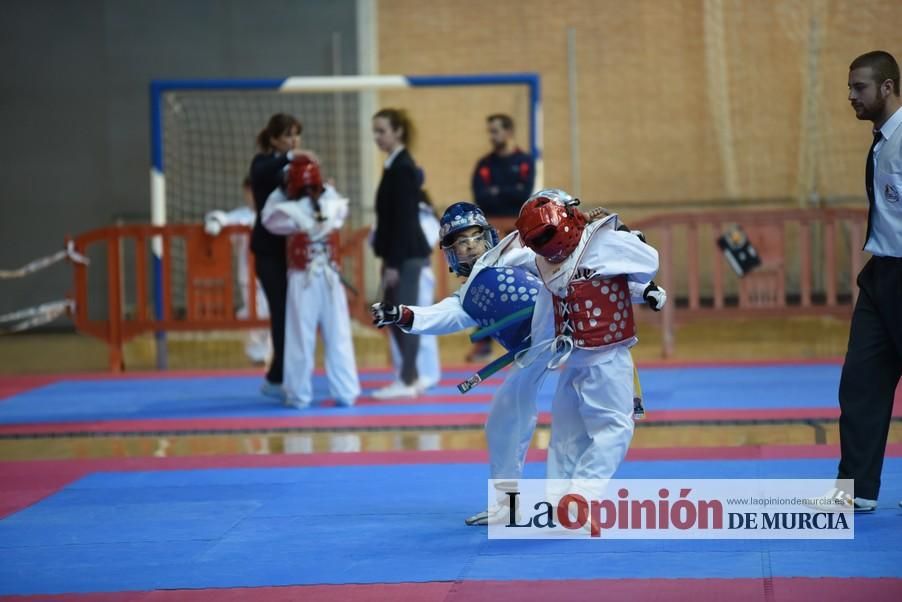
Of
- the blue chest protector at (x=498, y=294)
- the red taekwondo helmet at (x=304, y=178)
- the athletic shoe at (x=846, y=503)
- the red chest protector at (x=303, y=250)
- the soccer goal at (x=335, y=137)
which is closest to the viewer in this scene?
the athletic shoe at (x=846, y=503)

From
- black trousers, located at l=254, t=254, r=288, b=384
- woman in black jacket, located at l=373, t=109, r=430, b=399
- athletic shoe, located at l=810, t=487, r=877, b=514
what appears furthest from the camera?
black trousers, located at l=254, t=254, r=288, b=384

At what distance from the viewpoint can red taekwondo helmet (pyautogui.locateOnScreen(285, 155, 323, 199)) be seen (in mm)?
8016

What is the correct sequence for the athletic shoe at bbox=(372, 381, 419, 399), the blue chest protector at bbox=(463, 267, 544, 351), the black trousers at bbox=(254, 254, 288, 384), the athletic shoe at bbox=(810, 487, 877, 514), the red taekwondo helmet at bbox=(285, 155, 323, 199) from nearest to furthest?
1. the athletic shoe at bbox=(810, 487, 877, 514)
2. the blue chest protector at bbox=(463, 267, 544, 351)
3. the red taekwondo helmet at bbox=(285, 155, 323, 199)
4. the black trousers at bbox=(254, 254, 288, 384)
5. the athletic shoe at bbox=(372, 381, 419, 399)

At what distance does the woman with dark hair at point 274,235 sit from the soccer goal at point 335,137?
585cm

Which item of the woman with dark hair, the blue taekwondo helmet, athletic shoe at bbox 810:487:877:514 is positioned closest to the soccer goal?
the woman with dark hair

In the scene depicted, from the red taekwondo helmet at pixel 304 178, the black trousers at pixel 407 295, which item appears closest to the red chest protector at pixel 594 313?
the red taekwondo helmet at pixel 304 178

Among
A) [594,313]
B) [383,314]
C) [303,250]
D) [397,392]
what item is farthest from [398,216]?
[594,313]

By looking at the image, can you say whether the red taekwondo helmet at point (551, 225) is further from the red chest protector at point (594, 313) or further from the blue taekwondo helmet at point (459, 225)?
the blue taekwondo helmet at point (459, 225)

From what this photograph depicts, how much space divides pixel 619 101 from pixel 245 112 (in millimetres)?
4275

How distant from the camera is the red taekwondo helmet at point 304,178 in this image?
802 centimetres

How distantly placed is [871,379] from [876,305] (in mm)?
275

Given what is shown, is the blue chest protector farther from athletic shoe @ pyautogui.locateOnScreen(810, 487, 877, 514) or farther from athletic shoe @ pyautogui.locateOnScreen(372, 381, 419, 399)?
athletic shoe @ pyautogui.locateOnScreen(372, 381, 419, 399)

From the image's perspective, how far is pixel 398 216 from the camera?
8414 millimetres

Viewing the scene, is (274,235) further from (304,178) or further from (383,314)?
(383,314)
